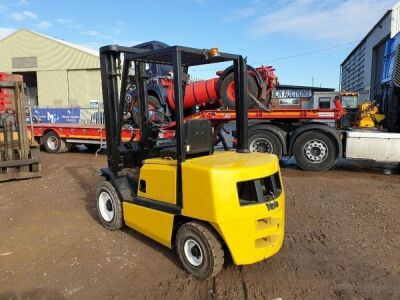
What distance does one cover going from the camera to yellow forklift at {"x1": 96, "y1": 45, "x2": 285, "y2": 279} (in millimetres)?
3789

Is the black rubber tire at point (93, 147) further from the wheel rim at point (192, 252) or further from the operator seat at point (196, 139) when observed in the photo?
the wheel rim at point (192, 252)

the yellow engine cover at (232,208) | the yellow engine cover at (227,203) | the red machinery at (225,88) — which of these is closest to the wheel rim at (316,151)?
the red machinery at (225,88)

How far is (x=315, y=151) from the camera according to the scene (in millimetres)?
9758

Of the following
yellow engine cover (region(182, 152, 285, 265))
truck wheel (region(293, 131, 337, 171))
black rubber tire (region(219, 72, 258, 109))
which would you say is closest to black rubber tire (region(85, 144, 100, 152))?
black rubber tire (region(219, 72, 258, 109))

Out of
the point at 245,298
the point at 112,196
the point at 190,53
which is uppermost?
the point at 190,53

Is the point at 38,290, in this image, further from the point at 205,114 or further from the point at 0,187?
the point at 205,114

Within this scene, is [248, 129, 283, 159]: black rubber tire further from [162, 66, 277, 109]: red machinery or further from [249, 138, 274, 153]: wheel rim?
[162, 66, 277, 109]: red machinery

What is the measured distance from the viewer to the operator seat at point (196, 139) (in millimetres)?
4355

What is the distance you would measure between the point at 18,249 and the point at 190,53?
10.6 ft

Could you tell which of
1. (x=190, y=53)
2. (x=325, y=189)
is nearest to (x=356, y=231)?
(x=325, y=189)

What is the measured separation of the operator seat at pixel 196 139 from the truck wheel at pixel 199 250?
86 centimetres

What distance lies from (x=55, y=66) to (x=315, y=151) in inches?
1036

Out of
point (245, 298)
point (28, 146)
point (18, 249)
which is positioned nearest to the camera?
point (245, 298)

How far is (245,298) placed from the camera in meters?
3.71
